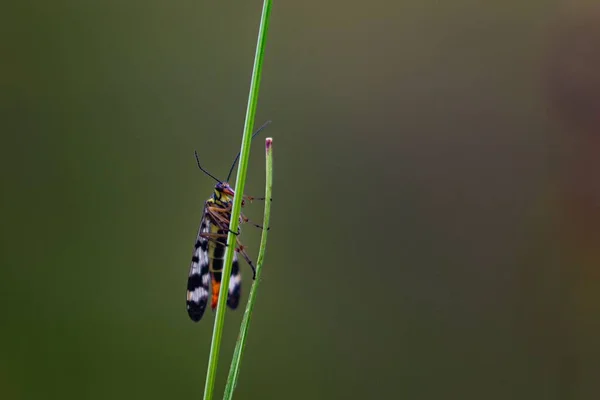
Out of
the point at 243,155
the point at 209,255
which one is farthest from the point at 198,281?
the point at 243,155

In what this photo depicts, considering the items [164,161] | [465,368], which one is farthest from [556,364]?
[164,161]

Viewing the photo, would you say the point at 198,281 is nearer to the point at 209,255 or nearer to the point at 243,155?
the point at 209,255

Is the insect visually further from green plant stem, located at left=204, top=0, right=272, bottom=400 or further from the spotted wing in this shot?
Answer: green plant stem, located at left=204, top=0, right=272, bottom=400

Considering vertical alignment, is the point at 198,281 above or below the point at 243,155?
below

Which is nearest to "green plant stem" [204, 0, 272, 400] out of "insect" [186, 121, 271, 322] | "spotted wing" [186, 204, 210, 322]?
"insect" [186, 121, 271, 322]

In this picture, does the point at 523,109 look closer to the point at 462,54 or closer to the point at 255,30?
the point at 462,54

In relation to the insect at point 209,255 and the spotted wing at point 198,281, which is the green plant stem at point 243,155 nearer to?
the insect at point 209,255

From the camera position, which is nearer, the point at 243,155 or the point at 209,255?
the point at 243,155

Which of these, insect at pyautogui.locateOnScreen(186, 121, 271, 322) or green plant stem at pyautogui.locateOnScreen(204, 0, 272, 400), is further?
insect at pyautogui.locateOnScreen(186, 121, 271, 322)
